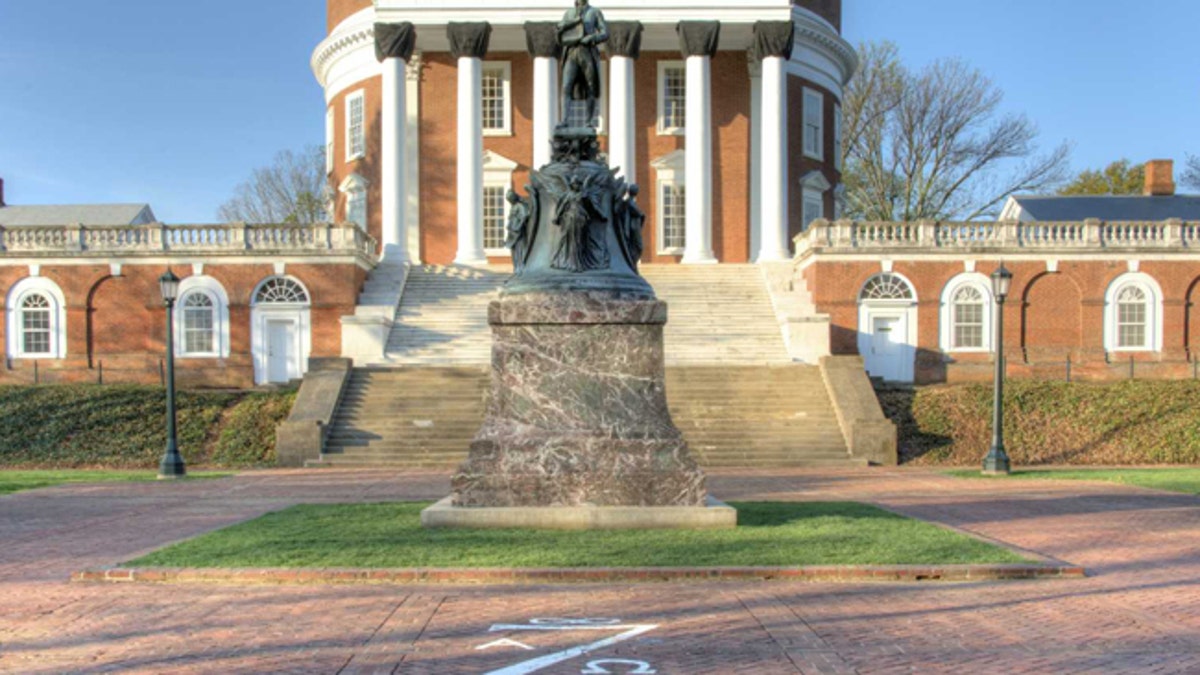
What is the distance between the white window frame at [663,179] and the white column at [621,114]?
302 centimetres

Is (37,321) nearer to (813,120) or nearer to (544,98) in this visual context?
(544,98)

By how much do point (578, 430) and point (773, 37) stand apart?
3024 cm

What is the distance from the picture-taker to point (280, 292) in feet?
111

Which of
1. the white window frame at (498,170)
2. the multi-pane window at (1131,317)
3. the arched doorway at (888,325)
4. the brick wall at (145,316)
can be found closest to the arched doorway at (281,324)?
the brick wall at (145,316)

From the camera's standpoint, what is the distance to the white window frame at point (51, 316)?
34.1m

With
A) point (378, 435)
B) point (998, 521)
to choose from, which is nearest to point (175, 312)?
point (378, 435)

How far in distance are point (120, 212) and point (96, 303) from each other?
28.9 m

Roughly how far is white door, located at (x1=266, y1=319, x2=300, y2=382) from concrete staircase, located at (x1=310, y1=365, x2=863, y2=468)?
251 inches

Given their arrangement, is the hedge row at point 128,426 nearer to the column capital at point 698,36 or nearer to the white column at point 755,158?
the column capital at point 698,36

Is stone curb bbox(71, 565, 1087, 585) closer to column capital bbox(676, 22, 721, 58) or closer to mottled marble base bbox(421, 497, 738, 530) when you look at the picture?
mottled marble base bbox(421, 497, 738, 530)

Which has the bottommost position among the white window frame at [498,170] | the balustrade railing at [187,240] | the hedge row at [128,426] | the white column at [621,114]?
the hedge row at [128,426]

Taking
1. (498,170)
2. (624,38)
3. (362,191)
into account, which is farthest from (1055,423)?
(362,191)

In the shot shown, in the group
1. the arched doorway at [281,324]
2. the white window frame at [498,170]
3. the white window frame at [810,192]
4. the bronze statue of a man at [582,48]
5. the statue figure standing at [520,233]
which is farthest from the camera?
the white window frame at [810,192]

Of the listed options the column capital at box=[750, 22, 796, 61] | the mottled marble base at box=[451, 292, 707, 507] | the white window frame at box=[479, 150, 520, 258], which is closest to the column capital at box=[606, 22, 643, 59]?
the column capital at box=[750, 22, 796, 61]
